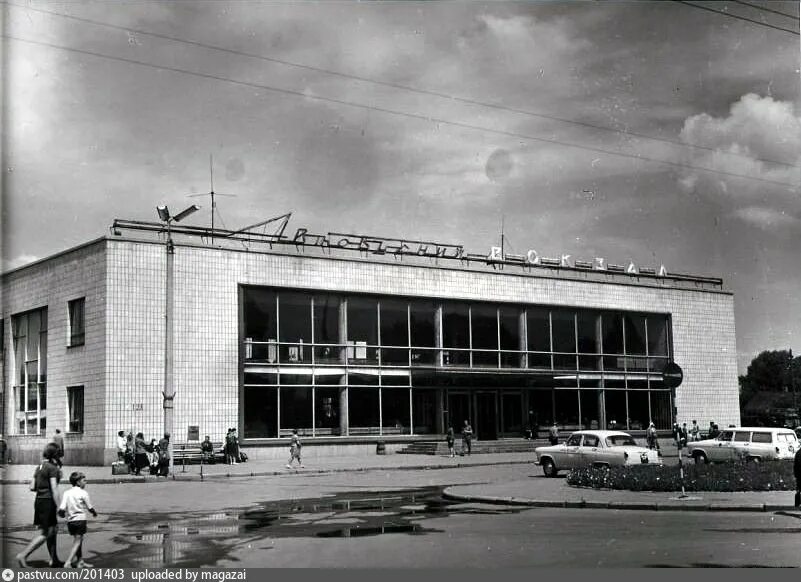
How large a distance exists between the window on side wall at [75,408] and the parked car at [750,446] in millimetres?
24998

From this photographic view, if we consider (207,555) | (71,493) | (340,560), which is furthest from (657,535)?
(71,493)

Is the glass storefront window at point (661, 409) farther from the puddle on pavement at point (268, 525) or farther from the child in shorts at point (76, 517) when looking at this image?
the child in shorts at point (76, 517)

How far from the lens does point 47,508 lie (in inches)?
504

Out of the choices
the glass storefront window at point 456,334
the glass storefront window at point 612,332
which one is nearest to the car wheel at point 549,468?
the glass storefront window at point 456,334

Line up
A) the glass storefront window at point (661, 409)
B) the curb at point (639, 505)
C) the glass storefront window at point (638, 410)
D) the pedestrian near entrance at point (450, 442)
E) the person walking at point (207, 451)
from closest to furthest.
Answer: the curb at point (639, 505) < the person walking at point (207, 451) < the pedestrian near entrance at point (450, 442) < the glass storefront window at point (638, 410) < the glass storefront window at point (661, 409)

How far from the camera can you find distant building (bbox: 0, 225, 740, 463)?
129 feet

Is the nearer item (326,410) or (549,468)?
(549,468)

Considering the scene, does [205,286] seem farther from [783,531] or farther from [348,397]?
[783,531]

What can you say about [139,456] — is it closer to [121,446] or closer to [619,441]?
[121,446]

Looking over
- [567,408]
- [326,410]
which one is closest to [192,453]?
[326,410]

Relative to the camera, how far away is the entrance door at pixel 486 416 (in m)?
50.0

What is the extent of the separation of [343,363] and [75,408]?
12.4 m

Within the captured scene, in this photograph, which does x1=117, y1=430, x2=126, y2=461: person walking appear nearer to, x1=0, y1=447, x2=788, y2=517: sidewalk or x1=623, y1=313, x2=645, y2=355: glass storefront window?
x1=0, y1=447, x2=788, y2=517: sidewalk

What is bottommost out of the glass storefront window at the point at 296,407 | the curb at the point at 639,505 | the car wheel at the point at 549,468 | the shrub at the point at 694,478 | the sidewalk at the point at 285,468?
the sidewalk at the point at 285,468
